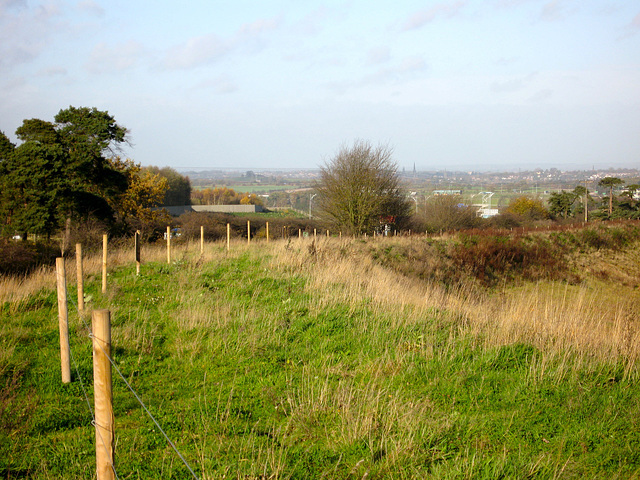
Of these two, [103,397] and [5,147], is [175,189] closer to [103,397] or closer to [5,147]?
[5,147]

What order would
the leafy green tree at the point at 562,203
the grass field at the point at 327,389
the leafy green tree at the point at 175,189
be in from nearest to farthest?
the grass field at the point at 327,389 → the leafy green tree at the point at 562,203 → the leafy green tree at the point at 175,189

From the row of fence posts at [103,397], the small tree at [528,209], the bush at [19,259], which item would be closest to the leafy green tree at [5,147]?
the bush at [19,259]

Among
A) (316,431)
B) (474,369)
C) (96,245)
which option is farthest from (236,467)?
(96,245)

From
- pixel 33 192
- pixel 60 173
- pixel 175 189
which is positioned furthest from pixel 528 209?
pixel 175 189

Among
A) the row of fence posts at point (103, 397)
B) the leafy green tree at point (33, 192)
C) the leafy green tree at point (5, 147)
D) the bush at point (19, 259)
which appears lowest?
the bush at point (19, 259)

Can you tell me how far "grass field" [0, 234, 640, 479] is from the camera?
397 cm

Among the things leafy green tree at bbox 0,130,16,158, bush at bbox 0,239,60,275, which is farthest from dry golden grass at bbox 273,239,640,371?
leafy green tree at bbox 0,130,16,158

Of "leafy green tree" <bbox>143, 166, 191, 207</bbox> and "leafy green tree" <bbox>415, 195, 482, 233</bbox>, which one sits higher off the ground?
"leafy green tree" <bbox>143, 166, 191, 207</bbox>

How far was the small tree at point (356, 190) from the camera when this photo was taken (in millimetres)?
32719

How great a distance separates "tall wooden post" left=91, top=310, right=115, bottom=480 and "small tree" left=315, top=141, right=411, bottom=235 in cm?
Answer: 2983

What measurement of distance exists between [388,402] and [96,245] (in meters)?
17.9

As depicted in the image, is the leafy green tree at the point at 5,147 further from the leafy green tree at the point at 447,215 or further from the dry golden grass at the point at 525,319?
the leafy green tree at the point at 447,215

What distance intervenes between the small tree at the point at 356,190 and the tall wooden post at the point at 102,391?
29.8 m

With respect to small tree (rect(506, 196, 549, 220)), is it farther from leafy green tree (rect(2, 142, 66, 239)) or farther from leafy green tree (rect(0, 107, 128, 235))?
leafy green tree (rect(2, 142, 66, 239))
